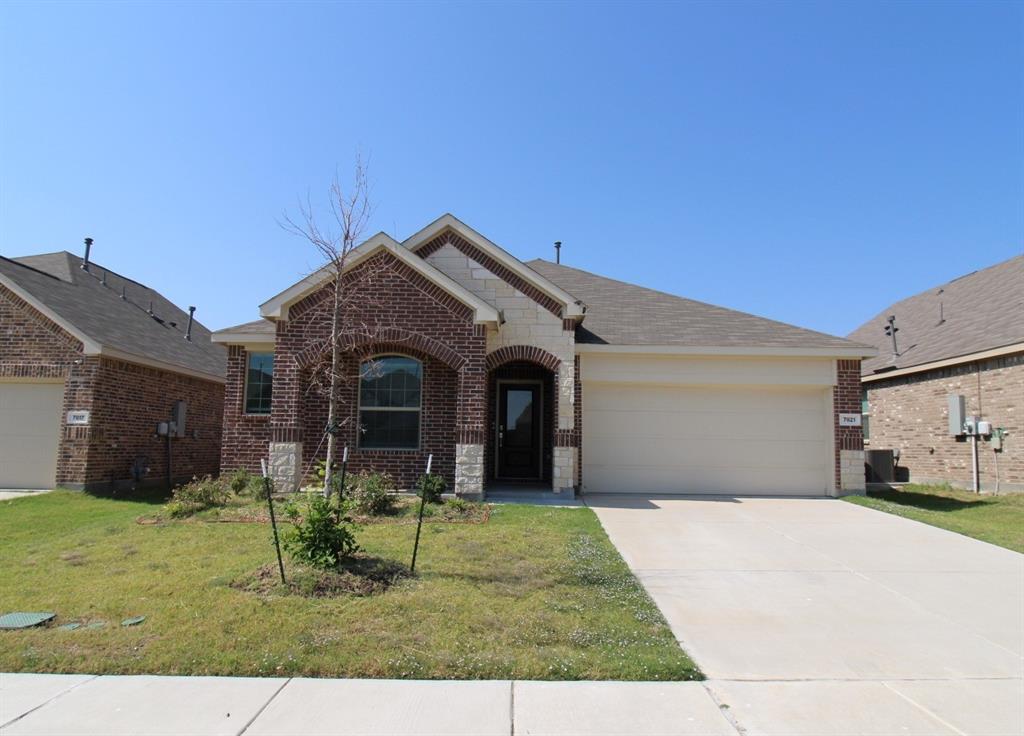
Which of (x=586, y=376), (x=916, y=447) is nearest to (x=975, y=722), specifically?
(x=586, y=376)

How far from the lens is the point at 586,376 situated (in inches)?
526

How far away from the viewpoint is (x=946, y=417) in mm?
16812

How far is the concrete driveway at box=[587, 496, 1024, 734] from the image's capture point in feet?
13.1

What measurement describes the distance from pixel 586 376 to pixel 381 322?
4.42 metres

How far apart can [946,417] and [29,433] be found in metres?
22.2

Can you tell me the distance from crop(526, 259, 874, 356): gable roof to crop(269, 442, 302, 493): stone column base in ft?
20.0

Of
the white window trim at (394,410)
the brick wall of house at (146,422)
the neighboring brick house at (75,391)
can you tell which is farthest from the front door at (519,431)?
the brick wall of house at (146,422)

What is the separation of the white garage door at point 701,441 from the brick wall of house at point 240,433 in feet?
22.5

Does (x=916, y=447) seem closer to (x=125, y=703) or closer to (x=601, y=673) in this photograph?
(x=601, y=673)

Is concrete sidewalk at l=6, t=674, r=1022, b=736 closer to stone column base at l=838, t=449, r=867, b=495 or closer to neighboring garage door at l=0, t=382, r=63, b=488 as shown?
stone column base at l=838, t=449, r=867, b=495

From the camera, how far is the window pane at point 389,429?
12.5 meters

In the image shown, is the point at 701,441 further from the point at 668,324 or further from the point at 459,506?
the point at 459,506

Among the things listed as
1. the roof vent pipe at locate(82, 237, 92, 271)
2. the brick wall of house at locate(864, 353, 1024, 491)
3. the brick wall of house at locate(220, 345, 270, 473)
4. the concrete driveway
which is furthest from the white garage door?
the roof vent pipe at locate(82, 237, 92, 271)

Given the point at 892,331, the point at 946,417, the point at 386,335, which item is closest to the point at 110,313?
the point at 386,335
